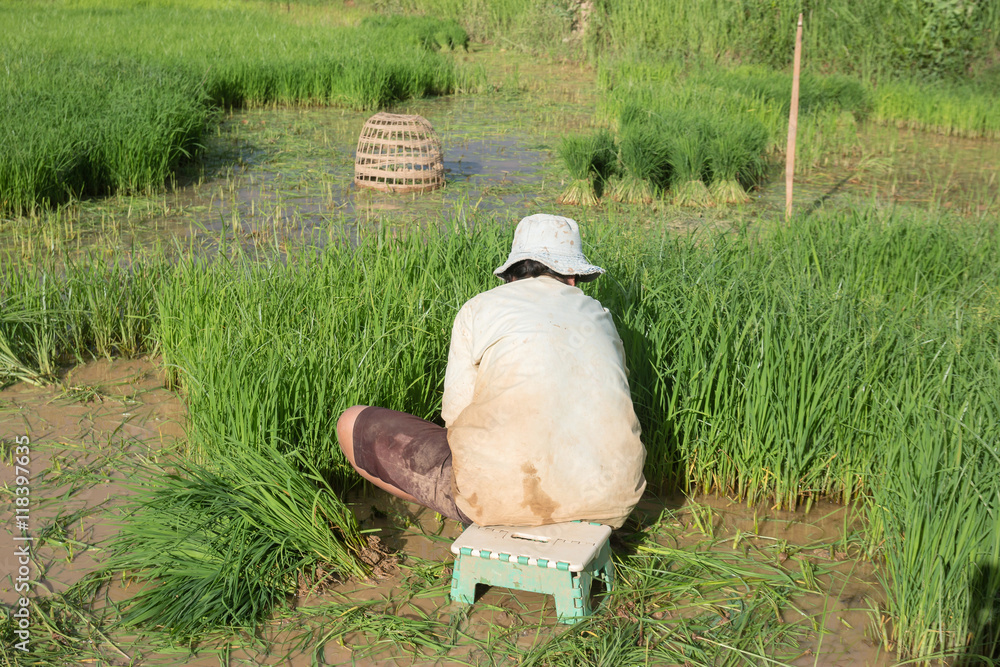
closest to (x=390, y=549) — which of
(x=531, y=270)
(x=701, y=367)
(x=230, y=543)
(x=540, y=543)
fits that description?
(x=230, y=543)

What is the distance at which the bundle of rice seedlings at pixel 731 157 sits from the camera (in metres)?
6.87

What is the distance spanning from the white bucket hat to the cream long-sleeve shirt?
80mm

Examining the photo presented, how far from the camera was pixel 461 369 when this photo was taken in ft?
8.54

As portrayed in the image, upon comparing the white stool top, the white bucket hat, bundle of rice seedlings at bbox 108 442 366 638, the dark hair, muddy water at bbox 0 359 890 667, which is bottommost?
muddy water at bbox 0 359 890 667

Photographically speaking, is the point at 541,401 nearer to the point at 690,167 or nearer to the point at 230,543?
the point at 230,543

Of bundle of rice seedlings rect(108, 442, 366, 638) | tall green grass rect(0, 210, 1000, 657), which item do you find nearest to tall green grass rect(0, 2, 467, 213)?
tall green grass rect(0, 210, 1000, 657)

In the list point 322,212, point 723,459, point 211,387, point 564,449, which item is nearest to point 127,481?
point 211,387

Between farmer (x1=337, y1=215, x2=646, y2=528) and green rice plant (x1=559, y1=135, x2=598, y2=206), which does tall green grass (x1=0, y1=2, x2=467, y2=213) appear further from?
farmer (x1=337, y1=215, x2=646, y2=528)

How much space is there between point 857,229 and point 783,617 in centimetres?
274

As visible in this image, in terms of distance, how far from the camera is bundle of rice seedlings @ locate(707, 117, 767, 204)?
6865 millimetres

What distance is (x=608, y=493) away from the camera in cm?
246

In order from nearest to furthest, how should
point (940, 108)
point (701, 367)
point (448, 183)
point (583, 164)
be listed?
point (701, 367) < point (583, 164) < point (448, 183) < point (940, 108)

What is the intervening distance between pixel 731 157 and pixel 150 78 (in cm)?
542

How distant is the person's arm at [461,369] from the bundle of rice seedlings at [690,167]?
463 cm
